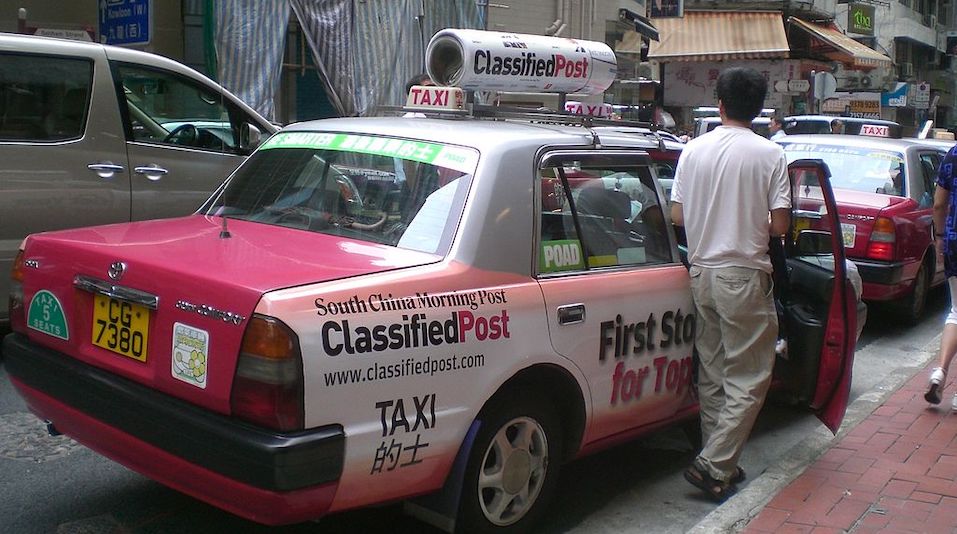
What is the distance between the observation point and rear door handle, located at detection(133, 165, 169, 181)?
6.66 metres

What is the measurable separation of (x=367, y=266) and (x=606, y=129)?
1.84 m

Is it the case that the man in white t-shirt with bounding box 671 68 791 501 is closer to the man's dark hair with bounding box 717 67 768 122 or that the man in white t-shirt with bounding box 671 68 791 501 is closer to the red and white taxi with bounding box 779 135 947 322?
the man's dark hair with bounding box 717 67 768 122

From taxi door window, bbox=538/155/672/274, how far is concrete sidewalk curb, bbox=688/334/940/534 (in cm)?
109

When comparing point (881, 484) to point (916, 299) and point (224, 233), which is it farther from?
point (916, 299)

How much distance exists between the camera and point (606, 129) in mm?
4871

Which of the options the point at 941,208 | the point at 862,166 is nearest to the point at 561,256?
the point at 941,208

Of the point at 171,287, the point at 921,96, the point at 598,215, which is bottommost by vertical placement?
the point at 171,287

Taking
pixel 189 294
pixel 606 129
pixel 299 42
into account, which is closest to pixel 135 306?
pixel 189 294

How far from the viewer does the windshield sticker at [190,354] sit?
3201mm

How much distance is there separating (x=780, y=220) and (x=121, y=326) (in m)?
2.71

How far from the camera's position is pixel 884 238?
26.2 ft

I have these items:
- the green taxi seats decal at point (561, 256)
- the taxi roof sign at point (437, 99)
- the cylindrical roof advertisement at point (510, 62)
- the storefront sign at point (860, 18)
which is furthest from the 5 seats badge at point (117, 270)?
the storefront sign at point (860, 18)

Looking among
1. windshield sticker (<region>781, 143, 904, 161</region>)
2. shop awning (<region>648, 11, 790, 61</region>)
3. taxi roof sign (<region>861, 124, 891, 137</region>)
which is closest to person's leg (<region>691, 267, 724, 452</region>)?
windshield sticker (<region>781, 143, 904, 161</region>)

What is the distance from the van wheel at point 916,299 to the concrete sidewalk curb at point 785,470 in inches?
88.7
